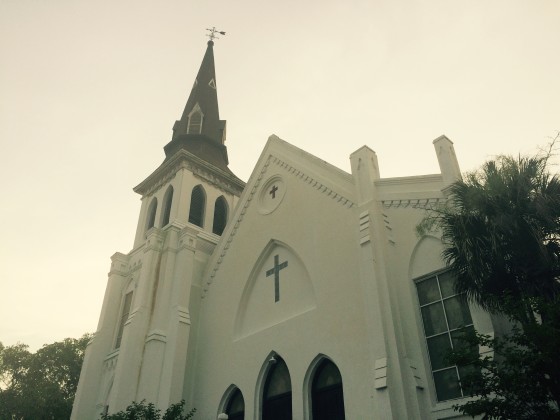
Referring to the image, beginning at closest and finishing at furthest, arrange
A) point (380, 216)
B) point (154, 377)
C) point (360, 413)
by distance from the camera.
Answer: point (360, 413), point (380, 216), point (154, 377)

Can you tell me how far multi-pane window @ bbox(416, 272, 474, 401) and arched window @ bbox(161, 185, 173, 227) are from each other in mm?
14213

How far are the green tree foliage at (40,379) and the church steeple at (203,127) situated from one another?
46.7 feet

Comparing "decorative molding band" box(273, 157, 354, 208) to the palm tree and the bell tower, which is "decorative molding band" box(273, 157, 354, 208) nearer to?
Result: the bell tower

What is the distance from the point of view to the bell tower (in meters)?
16.4

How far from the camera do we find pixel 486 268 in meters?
8.45

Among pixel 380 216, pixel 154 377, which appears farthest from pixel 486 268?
pixel 154 377

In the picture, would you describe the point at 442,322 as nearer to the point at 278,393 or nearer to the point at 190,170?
the point at 278,393

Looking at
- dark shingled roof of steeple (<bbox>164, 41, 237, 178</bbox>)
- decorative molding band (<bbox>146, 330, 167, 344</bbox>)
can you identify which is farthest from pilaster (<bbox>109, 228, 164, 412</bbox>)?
dark shingled roof of steeple (<bbox>164, 41, 237, 178</bbox>)

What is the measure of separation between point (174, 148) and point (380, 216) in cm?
1738

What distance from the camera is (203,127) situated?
28.7m

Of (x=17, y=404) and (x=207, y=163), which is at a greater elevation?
(x=207, y=163)

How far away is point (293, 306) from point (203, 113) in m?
18.1

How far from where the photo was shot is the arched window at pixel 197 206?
22.9m

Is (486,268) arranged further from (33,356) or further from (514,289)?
(33,356)
